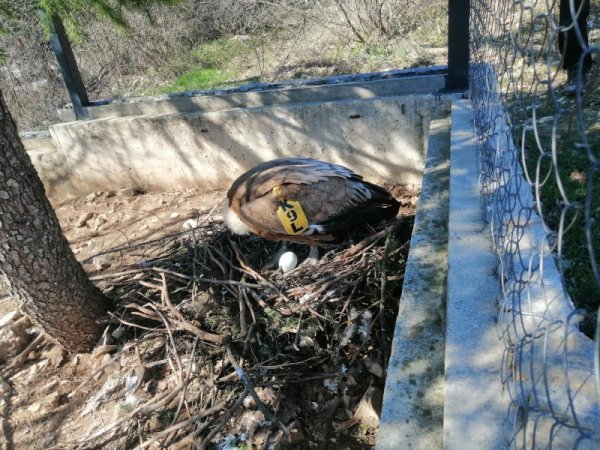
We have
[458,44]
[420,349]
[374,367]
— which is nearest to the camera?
[420,349]

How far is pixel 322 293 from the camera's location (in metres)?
3.10

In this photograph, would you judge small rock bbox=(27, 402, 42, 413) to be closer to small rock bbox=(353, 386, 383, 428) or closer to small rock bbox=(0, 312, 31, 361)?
small rock bbox=(0, 312, 31, 361)

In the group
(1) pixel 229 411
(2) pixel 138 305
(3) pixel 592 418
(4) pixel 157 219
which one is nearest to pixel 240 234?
(2) pixel 138 305

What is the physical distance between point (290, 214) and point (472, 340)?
6.33 feet

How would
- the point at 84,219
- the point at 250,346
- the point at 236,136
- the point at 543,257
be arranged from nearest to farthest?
the point at 543,257 < the point at 250,346 < the point at 236,136 < the point at 84,219

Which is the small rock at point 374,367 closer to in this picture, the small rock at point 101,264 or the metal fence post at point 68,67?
the small rock at point 101,264

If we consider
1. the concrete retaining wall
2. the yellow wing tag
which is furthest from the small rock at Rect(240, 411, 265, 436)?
the concrete retaining wall

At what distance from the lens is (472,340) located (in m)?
1.58

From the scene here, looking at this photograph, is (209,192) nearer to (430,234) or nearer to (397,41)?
(430,234)

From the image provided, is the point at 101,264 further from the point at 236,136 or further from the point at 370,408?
the point at 370,408

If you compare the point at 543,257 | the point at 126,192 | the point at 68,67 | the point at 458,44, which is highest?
the point at 68,67

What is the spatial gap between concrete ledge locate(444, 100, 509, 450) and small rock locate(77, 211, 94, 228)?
4.46m

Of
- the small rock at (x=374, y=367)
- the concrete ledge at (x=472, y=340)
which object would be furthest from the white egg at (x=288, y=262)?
the concrete ledge at (x=472, y=340)

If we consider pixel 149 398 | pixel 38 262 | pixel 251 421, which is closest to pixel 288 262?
pixel 251 421
